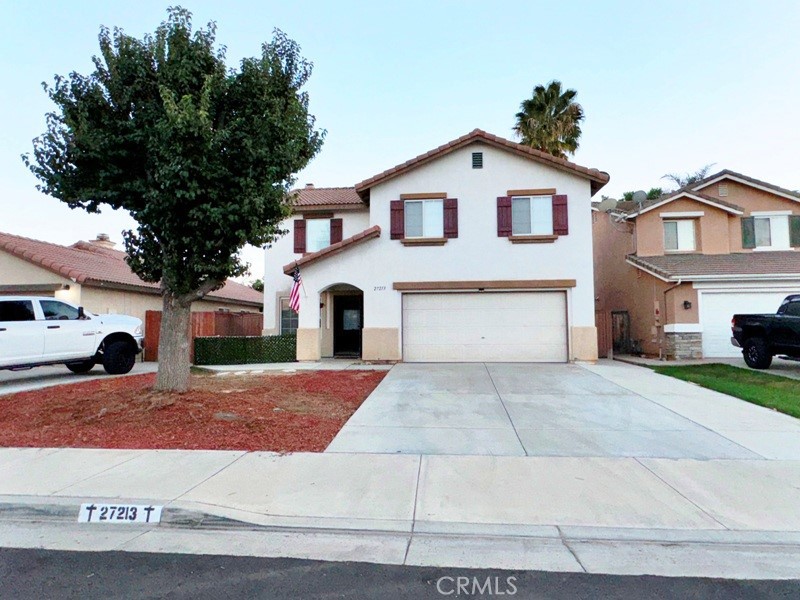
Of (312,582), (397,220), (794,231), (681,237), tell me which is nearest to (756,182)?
(794,231)

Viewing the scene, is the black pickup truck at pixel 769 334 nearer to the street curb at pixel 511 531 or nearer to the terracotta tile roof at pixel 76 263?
the street curb at pixel 511 531

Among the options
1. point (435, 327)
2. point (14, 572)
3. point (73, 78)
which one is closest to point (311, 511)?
point (14, 572)

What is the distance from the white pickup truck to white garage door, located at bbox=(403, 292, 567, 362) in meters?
8.22

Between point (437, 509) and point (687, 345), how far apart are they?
15000 millimetres

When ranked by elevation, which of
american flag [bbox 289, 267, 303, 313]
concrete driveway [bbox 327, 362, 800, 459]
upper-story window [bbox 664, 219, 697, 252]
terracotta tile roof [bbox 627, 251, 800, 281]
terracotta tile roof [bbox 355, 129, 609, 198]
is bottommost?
concrete driveway [bbox 327, 362, 800, 459]

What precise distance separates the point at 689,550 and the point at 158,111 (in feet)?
28.8

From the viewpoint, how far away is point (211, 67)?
7.96 metres

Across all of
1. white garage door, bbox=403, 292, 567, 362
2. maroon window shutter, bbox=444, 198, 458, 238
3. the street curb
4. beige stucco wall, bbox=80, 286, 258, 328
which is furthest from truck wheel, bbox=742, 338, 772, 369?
beige stucco wall, bbox=80, 286, 258, 328

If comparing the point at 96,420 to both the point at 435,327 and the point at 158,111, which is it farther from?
the point at 435,327

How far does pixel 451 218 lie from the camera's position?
1586cm

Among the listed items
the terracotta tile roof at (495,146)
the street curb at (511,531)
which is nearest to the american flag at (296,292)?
the terracotta tile roof at (495,146)

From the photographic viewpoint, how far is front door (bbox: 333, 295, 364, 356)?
18.7m

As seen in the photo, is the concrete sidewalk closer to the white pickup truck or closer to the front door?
the white pickup truck

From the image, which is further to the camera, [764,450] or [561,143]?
[561,143]
